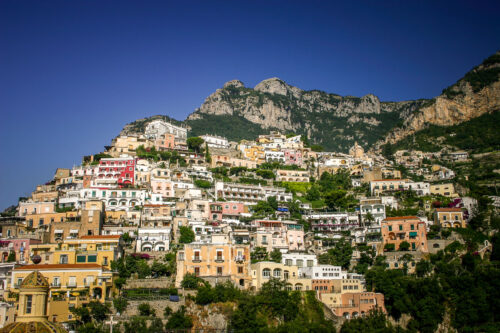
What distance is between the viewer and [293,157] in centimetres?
10675

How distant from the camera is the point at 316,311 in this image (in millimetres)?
51938

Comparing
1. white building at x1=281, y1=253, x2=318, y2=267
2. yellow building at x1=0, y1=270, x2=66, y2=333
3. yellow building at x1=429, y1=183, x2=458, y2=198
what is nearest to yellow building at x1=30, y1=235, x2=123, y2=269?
white building at x1=281, y1=253, x2=318, y2=267

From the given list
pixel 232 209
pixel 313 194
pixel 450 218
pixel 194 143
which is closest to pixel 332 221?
pixel 313 194

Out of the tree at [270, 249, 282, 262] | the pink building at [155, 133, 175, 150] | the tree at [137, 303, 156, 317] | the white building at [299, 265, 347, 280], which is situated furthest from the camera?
the pink building at [155, 133, 175, 150]

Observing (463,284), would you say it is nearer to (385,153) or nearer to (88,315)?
(88,315)

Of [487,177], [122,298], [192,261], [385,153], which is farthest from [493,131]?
[122,298]

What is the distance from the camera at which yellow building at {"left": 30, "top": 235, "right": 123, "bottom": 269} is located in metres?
51.4

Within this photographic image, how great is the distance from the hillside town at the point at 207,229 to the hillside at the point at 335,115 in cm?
2988

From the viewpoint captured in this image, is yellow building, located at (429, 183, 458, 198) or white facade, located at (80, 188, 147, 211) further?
yellow building, located at (429, 183, 458, 198)

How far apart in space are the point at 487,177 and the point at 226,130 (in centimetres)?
8759

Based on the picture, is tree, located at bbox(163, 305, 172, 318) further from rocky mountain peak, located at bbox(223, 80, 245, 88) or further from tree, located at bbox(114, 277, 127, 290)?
rocky mountain peak, located at bbox(223, 80, 245, 88)

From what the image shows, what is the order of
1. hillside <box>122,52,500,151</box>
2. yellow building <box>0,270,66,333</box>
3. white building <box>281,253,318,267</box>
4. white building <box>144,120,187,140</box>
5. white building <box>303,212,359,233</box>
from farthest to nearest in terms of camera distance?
hillside <box>122,52,500,151</box> < white building <box>144,120,187,140</box> < white building <box>303,212,359,233</box> < white building <box>281,253,318,267</box> < yellow building <box>0,270,66,333</box>

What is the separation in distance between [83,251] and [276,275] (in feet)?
66.4

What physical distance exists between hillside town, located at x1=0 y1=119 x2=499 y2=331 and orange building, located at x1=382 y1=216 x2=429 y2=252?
0.40ft
